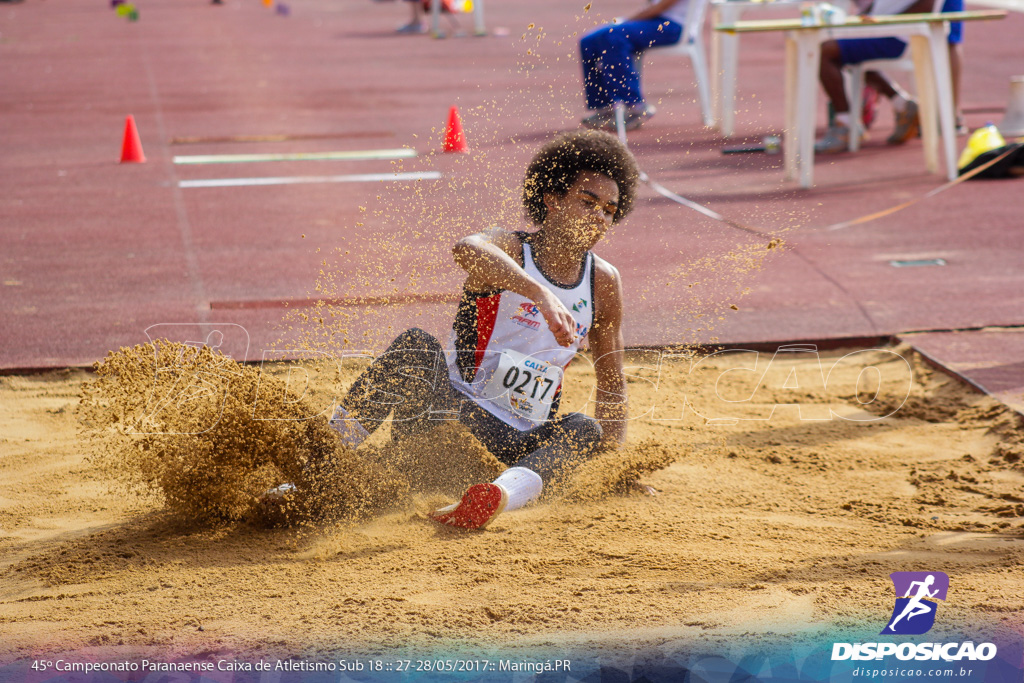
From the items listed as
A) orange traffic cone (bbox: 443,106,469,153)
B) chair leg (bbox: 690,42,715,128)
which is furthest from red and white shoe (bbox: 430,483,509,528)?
chair leg (bbox: 690,42,715,128)

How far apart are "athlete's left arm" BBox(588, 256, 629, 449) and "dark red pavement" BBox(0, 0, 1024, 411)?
0.43m

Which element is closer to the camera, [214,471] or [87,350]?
[214,471]

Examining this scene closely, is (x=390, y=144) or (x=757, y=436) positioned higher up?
(x=390, y=144)

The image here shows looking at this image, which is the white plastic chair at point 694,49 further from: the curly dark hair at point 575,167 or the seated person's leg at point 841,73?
the curly dark hair at point 575,167

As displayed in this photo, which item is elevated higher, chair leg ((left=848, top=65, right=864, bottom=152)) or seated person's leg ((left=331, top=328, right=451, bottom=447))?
chair leg ((left=848, top=65, right=864, bottom=152))

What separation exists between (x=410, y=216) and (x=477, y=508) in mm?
2031

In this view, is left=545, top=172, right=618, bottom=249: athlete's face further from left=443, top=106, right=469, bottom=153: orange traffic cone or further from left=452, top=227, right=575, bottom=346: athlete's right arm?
left=443, top=106, right=469, bottom=153: orange traffic cone

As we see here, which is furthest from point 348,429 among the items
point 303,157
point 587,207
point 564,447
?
point 303,157

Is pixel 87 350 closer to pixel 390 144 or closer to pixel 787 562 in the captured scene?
pixel 787 562

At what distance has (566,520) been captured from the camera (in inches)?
112

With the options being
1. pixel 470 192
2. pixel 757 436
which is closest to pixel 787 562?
pixel 757 436

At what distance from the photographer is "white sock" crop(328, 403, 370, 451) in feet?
9.57

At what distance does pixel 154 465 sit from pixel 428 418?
0.77 meters

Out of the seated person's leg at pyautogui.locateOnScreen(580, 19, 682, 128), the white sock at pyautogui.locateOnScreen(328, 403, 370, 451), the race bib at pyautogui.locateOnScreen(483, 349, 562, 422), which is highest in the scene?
the seated person's leg at pyautogui.locateOnScreen(580, 19, 682, 128)
